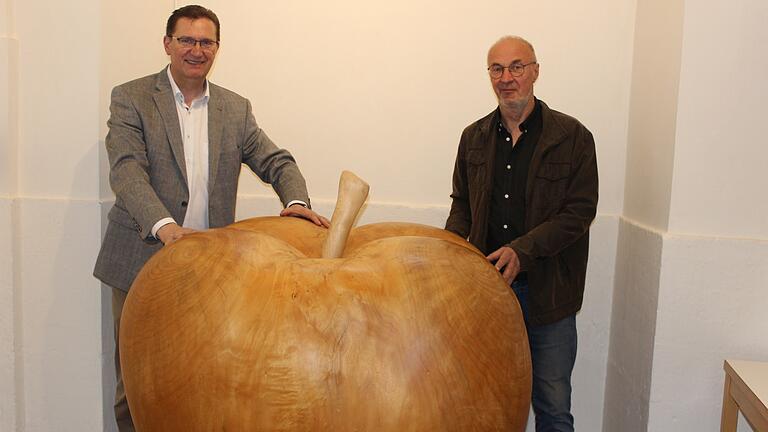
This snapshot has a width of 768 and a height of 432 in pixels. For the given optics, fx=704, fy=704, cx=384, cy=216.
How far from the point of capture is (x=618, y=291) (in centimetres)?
284

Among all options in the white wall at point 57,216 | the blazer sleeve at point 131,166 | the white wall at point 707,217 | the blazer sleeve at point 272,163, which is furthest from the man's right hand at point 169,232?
the white wall at point 707,217

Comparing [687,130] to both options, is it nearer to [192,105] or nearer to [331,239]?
[331,239]

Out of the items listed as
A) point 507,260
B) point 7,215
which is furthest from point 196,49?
point 507,260

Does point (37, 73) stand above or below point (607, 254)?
above

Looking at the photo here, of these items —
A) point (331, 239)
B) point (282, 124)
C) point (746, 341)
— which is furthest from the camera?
point (282, 124)

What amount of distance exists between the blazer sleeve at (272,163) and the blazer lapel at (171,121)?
0.76 feet

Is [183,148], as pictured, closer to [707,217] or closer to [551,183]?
[551,183]

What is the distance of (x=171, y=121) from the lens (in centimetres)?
223

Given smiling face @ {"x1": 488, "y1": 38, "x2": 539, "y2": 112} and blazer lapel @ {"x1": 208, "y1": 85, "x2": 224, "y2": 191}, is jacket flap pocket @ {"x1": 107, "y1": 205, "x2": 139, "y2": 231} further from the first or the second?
smiling face @ {"x1": 488, "y1": 38, "x2": 539, "y2": 112}

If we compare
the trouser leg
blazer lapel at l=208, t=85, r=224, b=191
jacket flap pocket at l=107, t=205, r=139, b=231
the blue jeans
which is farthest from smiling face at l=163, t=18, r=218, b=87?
the blue jeans

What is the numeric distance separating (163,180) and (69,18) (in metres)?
0.82

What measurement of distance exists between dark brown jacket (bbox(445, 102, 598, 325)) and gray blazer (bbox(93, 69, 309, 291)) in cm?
58

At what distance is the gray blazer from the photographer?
7.06 feet

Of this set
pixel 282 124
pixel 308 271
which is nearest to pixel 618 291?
pixel 282 124
